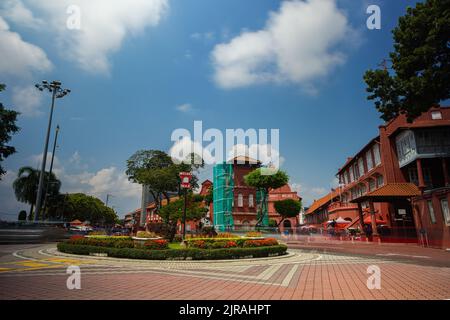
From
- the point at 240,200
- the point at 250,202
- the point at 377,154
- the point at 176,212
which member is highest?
the point at 377,154

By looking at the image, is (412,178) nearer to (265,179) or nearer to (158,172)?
(265,179)

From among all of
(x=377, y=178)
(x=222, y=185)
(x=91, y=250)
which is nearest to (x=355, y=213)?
(x=377, y=178)

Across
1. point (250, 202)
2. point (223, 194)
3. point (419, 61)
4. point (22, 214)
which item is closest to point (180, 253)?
point (419, 61)

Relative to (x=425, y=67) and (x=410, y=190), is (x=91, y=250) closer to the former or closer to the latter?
(x=425, y=67)

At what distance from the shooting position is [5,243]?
2298 cm

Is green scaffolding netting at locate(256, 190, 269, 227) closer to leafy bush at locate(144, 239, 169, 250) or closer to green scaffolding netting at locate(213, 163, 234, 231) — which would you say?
green scaffolding netting at locate(213, 163, 234, 231)

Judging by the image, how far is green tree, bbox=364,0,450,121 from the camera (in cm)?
1608

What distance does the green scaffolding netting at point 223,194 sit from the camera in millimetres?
55600

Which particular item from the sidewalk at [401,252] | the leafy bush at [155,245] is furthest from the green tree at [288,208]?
the leafy bush at [155,245]

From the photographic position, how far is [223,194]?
57531 millimetres

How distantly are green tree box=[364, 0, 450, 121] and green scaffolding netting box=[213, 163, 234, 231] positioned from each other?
39823mm

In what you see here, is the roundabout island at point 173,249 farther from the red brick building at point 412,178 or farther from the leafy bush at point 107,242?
the red brick building at point 412,178

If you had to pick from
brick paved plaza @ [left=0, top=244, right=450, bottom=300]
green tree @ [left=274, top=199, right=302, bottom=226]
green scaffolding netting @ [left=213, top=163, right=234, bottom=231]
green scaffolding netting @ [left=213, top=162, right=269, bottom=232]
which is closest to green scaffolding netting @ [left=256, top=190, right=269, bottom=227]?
green scaffolding netting @ [left=213, top=162, right=269, bottom=232]

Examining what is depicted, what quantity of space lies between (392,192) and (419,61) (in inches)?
571
